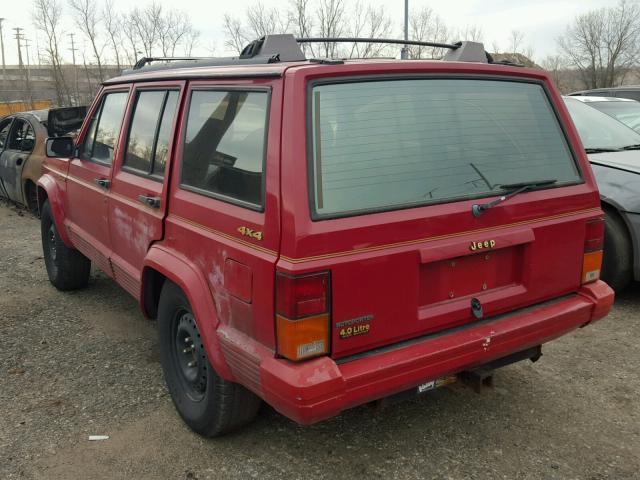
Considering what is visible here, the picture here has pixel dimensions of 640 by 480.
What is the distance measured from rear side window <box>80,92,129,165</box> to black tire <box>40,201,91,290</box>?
3.47ft

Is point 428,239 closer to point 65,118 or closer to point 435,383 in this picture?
point 435,383

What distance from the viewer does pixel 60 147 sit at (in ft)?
14.8

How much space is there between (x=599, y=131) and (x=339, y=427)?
4.17m

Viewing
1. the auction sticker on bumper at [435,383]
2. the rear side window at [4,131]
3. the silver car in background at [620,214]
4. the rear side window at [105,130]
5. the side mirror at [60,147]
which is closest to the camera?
the auction sticker on bumper at [435,383]

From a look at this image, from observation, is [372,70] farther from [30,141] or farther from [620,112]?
[30,141]

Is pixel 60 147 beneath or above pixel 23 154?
above

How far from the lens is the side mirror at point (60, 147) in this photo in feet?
14.8

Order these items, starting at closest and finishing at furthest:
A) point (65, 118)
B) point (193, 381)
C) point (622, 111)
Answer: point (193, 381)
point (65, 118)
point (622, 111)

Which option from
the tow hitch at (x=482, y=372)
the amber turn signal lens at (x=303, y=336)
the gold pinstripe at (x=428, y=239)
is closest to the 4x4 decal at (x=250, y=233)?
the gold pinstripe at (x=428, y=239)

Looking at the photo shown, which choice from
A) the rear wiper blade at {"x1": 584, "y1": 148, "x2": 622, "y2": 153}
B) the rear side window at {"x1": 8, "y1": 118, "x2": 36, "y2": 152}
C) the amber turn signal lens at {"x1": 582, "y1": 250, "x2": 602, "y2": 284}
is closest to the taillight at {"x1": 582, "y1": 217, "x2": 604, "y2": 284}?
the amber turn signal lens at {"x1": 582, "y1": 250, "x2": 602, "y2": 284}

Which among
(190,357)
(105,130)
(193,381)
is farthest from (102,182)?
(193,381)

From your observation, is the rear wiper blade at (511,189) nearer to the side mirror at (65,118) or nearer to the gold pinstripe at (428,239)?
the gold pinstripe at (428,239)

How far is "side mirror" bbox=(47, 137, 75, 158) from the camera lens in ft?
14.8

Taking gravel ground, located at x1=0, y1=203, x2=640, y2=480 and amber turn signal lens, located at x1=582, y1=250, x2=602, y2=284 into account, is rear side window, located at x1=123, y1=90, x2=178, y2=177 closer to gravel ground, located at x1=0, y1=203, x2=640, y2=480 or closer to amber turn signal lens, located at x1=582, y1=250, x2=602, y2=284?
gravel ground, located at x1=0, y1=203, x2=640, y2=480
